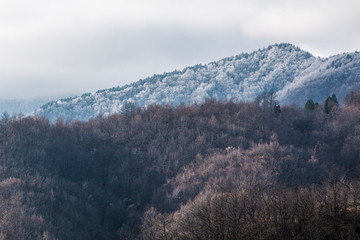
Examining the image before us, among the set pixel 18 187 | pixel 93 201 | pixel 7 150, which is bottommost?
pixel 93 201

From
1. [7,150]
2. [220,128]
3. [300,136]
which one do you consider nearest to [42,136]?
[7,150]

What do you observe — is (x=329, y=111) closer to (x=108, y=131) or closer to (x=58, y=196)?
(x=108, y=131)

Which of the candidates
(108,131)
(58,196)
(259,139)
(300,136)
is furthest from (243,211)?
(108,131)

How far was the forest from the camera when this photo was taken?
314ft

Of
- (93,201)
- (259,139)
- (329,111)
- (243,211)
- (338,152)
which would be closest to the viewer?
(243,211)

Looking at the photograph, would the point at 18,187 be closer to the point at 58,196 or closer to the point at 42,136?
the point at 58,196

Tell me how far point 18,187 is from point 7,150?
68.4ft

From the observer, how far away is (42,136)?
135375 millimetres

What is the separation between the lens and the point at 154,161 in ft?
419

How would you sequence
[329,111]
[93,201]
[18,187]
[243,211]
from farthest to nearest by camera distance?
[329,111]
[93,201]
[18,187]
[243,211]

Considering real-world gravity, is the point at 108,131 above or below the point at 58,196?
above

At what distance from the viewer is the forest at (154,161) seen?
9562 centimetres

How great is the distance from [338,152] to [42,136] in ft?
310

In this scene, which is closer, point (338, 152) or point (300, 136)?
point (338, 152)
